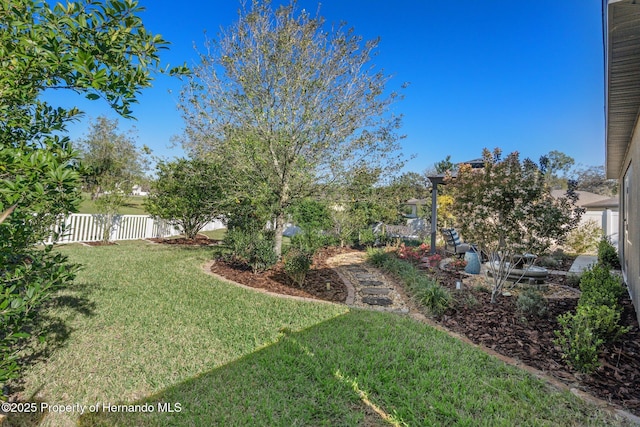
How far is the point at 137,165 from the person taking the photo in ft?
82.5

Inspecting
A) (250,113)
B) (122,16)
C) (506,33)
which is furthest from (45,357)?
(506,33)

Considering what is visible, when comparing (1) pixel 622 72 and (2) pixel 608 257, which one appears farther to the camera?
(2) pixel 608 257

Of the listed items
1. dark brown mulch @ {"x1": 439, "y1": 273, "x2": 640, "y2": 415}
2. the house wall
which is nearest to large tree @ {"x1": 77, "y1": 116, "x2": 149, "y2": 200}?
dark brown mulch @ {"x1": 439, "y1": 273, "x2": 640, "y2": 415}

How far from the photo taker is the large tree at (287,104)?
6.73 meters

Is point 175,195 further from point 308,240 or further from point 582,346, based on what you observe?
point 582,346

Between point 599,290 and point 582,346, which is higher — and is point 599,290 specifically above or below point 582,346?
above

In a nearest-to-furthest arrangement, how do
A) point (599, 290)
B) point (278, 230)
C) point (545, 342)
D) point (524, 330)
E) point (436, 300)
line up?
point (545, 342) → point (524, 330) → point (599, 290) → point (436, 300) → point (278, 230)

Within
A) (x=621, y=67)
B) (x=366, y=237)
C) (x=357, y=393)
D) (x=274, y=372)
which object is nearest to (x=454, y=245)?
(x=366, y=237)

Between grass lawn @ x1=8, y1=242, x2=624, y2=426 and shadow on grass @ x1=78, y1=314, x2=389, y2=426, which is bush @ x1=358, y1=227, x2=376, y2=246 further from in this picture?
shadow on grass @ x1=78, y1=314, x2=389, y2=426

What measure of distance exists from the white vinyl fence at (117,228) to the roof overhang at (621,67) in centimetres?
1126

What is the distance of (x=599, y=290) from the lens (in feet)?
15.7

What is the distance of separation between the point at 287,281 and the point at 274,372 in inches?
148

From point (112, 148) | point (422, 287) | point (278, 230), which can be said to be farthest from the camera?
point (112, 148)

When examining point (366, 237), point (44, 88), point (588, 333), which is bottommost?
point (588, 333)
